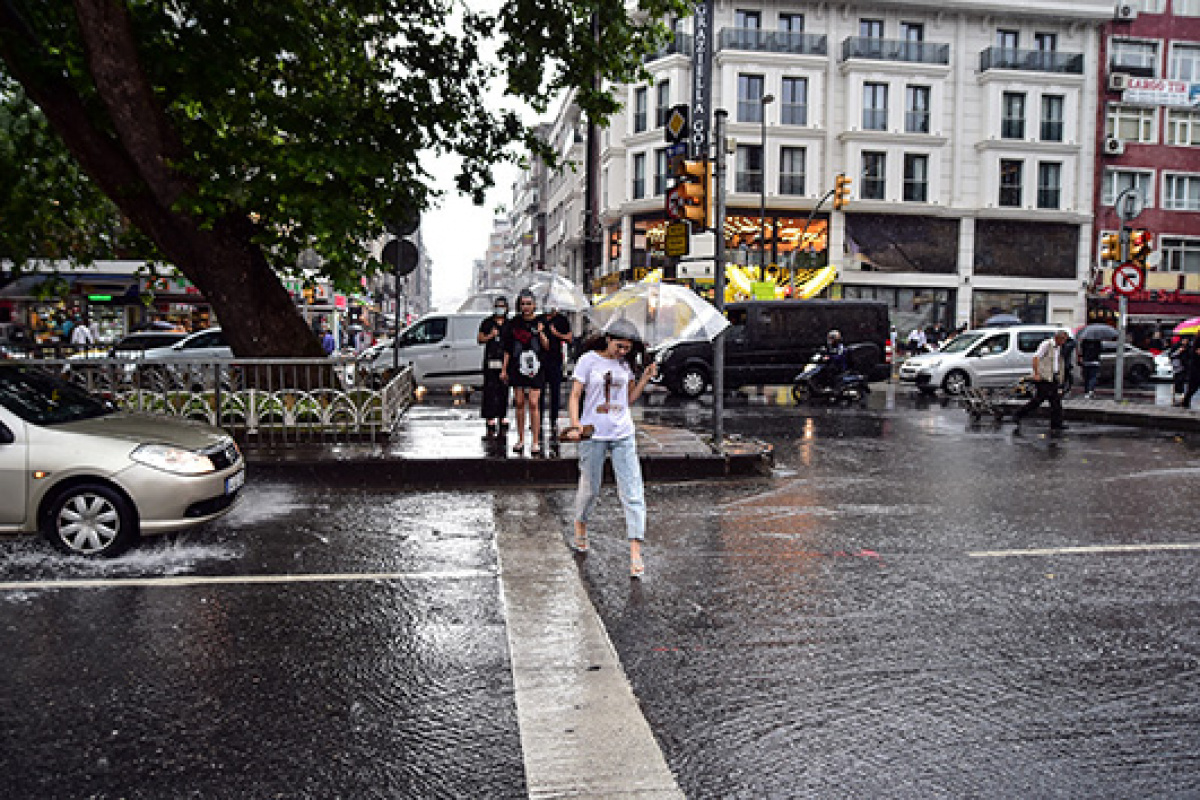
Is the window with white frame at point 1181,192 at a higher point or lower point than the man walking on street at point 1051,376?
higher

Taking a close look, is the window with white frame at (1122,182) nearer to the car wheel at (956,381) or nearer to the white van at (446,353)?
the car wheel at (956,381)

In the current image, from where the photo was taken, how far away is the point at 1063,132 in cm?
3925

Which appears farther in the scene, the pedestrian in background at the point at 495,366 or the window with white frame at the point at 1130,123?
the window with white frame at the point at 1130,123

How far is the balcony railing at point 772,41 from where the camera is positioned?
37.1 meters

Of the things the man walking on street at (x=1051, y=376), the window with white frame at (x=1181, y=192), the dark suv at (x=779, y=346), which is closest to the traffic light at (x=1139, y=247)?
the man walking on street at (x=1051, y=376)

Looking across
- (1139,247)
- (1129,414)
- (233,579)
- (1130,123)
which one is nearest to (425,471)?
(233,579)

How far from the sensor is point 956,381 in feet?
70.0

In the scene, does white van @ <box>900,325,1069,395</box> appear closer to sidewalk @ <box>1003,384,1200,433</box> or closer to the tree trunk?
sidewalk @ <box>1003,384,1200,433</box>

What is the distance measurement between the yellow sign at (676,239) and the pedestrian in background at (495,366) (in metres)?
2.10

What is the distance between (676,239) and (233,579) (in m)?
6.45

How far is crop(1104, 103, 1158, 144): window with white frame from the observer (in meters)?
39.9

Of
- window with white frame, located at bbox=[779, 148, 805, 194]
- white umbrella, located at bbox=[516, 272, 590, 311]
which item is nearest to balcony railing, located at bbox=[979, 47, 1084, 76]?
window with white frame, located at bbox=[779, 148, 805, 194]

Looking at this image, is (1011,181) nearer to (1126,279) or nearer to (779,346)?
(1126,279)

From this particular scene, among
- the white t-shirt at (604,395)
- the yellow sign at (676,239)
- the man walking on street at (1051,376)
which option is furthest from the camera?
the man walking on street at (1051,376)
